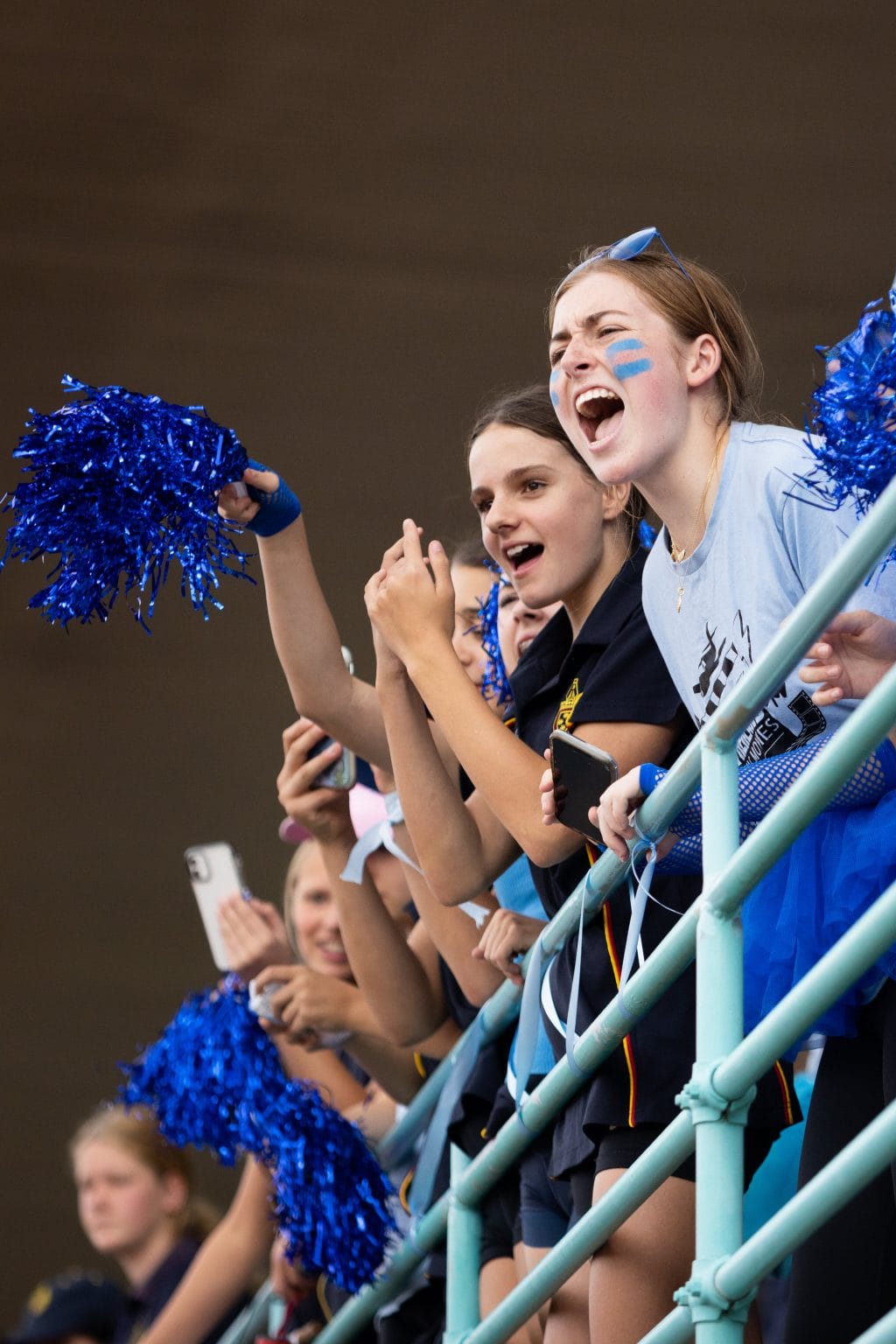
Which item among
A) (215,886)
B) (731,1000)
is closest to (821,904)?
(731,1000)

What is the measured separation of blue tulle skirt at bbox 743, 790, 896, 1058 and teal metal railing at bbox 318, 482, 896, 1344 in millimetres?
81

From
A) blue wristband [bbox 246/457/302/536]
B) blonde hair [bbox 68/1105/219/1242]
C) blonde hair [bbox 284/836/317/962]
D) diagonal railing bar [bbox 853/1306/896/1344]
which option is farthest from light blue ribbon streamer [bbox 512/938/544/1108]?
blonde hair [bbox 68/1105/219/1242]

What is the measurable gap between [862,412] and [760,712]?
0.28 m

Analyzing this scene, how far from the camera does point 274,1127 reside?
2246mm

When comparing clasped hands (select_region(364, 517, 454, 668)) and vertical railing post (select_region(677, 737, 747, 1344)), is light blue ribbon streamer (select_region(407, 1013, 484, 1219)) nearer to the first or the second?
clasped hands (select_region(364, 517, 454, 668))

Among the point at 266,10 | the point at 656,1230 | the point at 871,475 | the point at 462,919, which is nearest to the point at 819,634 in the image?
the point at 871,475

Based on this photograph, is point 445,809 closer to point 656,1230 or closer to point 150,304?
point 656,1230

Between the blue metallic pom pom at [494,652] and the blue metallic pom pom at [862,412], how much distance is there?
1040mm

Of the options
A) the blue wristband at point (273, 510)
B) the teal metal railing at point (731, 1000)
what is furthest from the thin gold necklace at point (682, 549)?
→ the blue wristband at point (273, 510)

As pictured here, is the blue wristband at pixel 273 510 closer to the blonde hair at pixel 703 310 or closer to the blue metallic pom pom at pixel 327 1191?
the blonde hair at pixel 703 310

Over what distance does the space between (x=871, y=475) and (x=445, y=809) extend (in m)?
0.70

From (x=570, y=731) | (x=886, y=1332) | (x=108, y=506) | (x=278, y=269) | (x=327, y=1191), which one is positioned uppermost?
(x=278, y=269)

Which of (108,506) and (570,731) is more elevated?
(108,506)

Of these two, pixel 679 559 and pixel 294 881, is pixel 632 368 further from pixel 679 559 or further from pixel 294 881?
pixel 294 881
